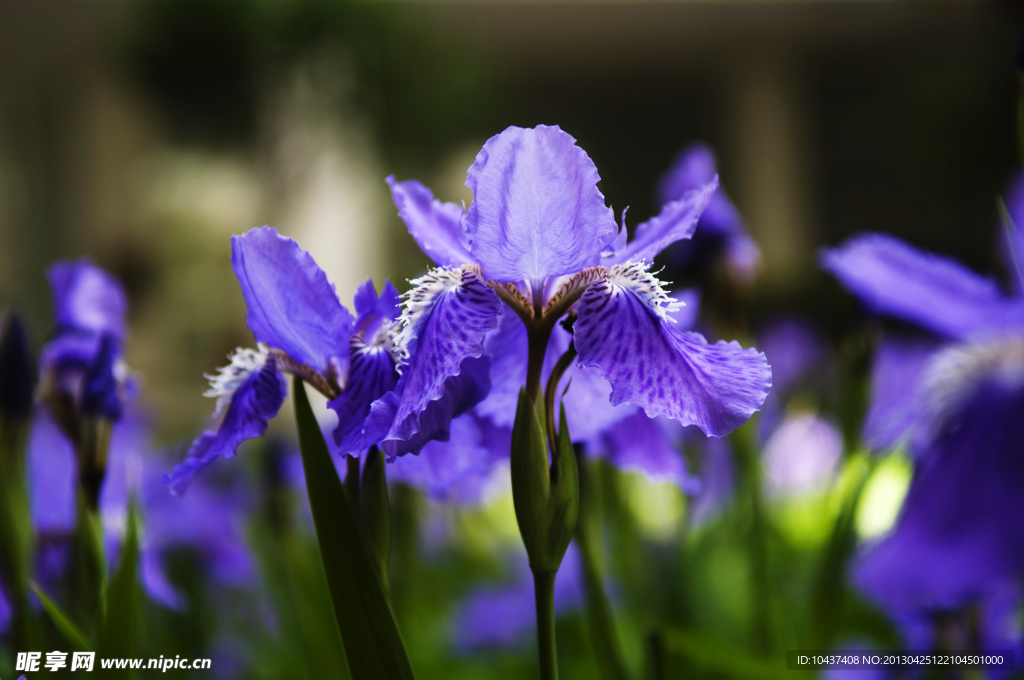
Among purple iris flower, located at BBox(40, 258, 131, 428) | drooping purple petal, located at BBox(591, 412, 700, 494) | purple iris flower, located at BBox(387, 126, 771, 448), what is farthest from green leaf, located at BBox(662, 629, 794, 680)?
purple iris flower, located at BBox(40, 258, 131, 428)

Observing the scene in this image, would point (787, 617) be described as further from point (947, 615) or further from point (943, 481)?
point (943, 481)

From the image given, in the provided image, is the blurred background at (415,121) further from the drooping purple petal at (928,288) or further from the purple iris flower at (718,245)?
the drooping purple petal at (928,288)

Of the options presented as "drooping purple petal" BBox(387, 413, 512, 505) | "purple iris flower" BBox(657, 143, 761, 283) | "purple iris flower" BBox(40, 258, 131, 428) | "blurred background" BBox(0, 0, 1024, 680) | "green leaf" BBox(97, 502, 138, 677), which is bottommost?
"green leaf" BBox(97, 502, 138, 677)

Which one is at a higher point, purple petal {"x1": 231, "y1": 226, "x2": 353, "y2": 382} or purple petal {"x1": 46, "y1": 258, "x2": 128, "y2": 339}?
purple petal {"x1": 46, "y1": 258, "x2": 128, "y2": 339}

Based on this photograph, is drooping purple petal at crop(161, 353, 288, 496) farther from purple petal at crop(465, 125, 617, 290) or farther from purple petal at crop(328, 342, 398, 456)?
purple petal at crop(465, 125, 617, 290)

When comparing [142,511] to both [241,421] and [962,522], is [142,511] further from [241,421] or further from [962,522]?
[962,522]

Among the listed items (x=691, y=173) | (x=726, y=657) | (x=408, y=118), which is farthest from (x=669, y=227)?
(x=408, y=118)

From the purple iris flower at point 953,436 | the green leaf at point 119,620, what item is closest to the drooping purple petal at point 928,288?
the purple iris flower at point 953,436

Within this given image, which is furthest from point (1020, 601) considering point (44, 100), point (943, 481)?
point (44, 100)
